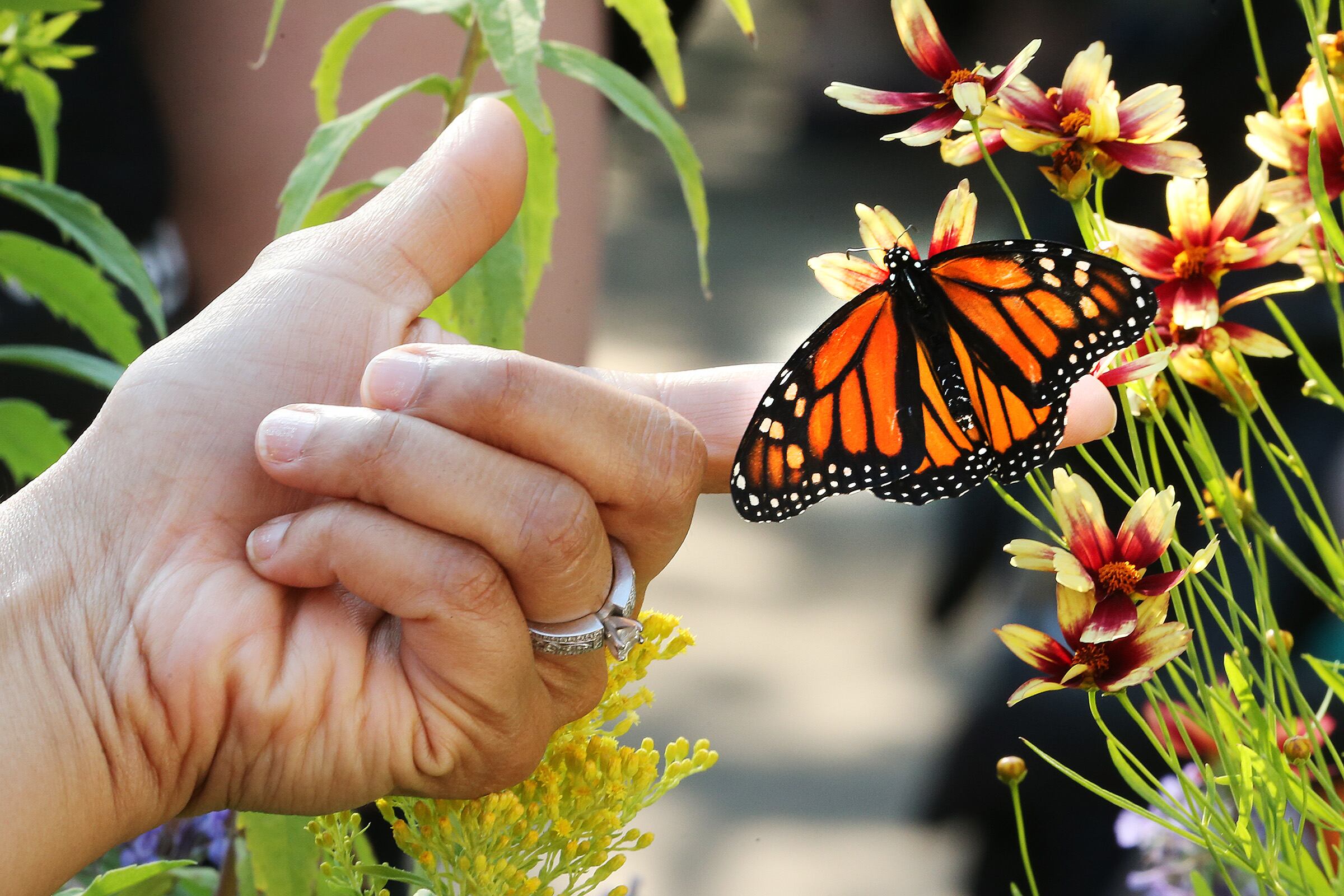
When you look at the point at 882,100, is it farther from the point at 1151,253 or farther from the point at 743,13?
the point at 743,13

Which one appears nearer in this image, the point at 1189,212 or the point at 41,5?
the point at 1189,212

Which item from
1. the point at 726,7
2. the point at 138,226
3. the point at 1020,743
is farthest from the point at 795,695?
the point at 138,226

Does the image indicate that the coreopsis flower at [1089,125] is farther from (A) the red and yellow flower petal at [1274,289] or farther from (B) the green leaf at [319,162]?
(B) the green leaf at [319,162]

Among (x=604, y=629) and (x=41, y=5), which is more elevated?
(x=41, y=5)

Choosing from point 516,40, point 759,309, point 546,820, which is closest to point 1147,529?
point 546,820

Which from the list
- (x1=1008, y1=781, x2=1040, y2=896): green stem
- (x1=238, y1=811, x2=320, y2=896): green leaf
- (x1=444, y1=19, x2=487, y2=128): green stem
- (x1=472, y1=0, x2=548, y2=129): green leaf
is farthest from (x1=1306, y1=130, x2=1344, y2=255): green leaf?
(x1=238, y1=811, x2=320, y2=896): green leaf

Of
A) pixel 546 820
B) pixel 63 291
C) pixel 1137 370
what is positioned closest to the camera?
pixel 1137 370

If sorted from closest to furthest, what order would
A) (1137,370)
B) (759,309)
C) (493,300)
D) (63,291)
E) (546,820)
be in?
(1137,370) → (546,820) → (493,300) → (63,291) → (759,309)

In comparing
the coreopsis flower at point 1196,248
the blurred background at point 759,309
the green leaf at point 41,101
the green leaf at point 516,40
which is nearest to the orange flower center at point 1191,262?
the coreopsis flower at point 1196,248
